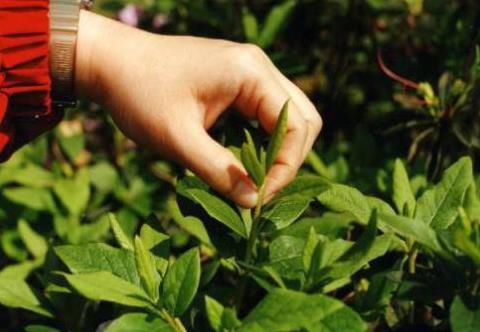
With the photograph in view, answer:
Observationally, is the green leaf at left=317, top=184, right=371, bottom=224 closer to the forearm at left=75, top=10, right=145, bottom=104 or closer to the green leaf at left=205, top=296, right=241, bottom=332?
the green leaf at left=205, top=296, right=241, bottom=332

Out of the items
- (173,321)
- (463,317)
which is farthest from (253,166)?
(463,317)

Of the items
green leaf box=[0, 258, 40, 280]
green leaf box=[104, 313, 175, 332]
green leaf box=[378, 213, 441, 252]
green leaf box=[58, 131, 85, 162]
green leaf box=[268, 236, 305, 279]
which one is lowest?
green leaf box=[0, 258, 40, 280]

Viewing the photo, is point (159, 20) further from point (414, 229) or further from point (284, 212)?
point (414, 229)

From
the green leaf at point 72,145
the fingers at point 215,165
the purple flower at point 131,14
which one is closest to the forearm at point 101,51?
the fingers at point 215,165

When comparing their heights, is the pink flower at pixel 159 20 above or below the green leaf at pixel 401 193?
below

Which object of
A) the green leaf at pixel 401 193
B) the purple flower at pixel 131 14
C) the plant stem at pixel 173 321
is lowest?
the purple flower at pixel 131 14

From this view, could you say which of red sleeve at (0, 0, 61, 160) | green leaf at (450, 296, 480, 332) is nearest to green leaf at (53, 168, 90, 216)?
red sleeve at (0, 0, 61, 160)

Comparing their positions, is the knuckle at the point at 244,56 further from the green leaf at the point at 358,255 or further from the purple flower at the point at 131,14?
the purple flower at the point at 131,14
